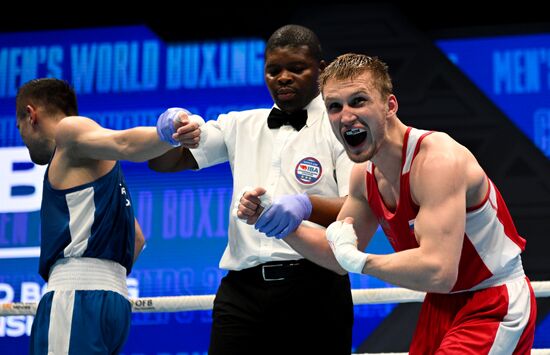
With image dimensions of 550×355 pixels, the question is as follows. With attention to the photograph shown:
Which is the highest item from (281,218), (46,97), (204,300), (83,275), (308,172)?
(46,97)

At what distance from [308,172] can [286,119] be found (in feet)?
0.78

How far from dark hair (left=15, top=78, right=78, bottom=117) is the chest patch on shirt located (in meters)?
0.96

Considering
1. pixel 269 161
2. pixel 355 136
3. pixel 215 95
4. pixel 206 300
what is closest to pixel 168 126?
pixel 269 161

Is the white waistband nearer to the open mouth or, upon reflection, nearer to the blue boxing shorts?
the blue boxing shorts

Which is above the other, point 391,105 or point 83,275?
point 391,105

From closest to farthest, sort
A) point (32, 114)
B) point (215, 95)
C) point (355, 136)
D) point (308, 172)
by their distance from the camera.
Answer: point (355, 136) → point (308, 172) → point (32, 114) → point (215, 95)

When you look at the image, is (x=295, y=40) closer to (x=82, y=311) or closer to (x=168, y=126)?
(x=168, y=126)

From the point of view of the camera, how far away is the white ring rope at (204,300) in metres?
3.49

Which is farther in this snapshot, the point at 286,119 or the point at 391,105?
the point at 286,119

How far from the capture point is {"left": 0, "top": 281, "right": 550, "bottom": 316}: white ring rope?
3.49m

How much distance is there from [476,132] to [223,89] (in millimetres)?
1629

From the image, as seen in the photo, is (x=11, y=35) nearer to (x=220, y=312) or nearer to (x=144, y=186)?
(x=144, y=186)

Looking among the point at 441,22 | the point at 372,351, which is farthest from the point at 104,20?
the point at 372,351

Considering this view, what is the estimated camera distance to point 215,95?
534 centimetres
